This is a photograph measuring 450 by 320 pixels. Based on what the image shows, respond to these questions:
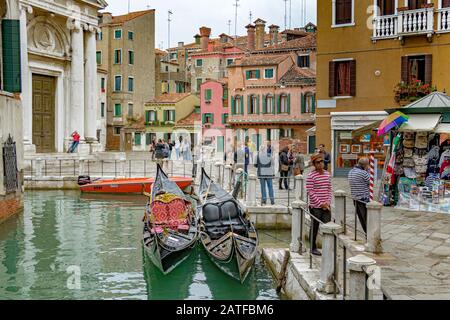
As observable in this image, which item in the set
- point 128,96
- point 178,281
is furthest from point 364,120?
point 128,96

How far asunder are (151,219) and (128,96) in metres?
39.6

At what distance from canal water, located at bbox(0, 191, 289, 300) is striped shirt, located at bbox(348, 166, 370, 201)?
2.07 meters

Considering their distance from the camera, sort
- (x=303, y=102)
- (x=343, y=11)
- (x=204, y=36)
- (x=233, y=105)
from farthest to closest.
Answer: (x=204, y=36) → (x=233, y=105) → (x=303, y=102) → (x=343, y=11)

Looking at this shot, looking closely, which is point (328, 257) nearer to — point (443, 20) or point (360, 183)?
point (360, 183)

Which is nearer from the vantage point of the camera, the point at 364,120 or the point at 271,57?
the point at 364,120

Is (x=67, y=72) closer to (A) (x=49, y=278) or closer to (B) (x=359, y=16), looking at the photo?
(B) (x=359, y=16)

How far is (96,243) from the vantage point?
1393cm

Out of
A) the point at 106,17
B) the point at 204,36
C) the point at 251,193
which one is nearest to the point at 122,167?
the point at 251,193

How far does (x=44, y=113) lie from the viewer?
A: 99.1 ft

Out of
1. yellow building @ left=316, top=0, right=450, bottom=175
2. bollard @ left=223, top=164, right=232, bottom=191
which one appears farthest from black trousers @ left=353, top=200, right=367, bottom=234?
yellow building @ left=316, top=0, right=450, bottom=175

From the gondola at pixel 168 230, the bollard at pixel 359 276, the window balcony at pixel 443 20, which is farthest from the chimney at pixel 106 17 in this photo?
the bollard at pixel 359 276

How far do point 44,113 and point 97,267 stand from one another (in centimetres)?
2019

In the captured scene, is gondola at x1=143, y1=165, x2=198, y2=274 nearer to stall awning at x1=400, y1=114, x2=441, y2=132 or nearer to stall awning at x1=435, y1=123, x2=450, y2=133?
stall awning at x1=400, y1=114, x2=441, y2=132

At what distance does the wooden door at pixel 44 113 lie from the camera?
29.8 metres
